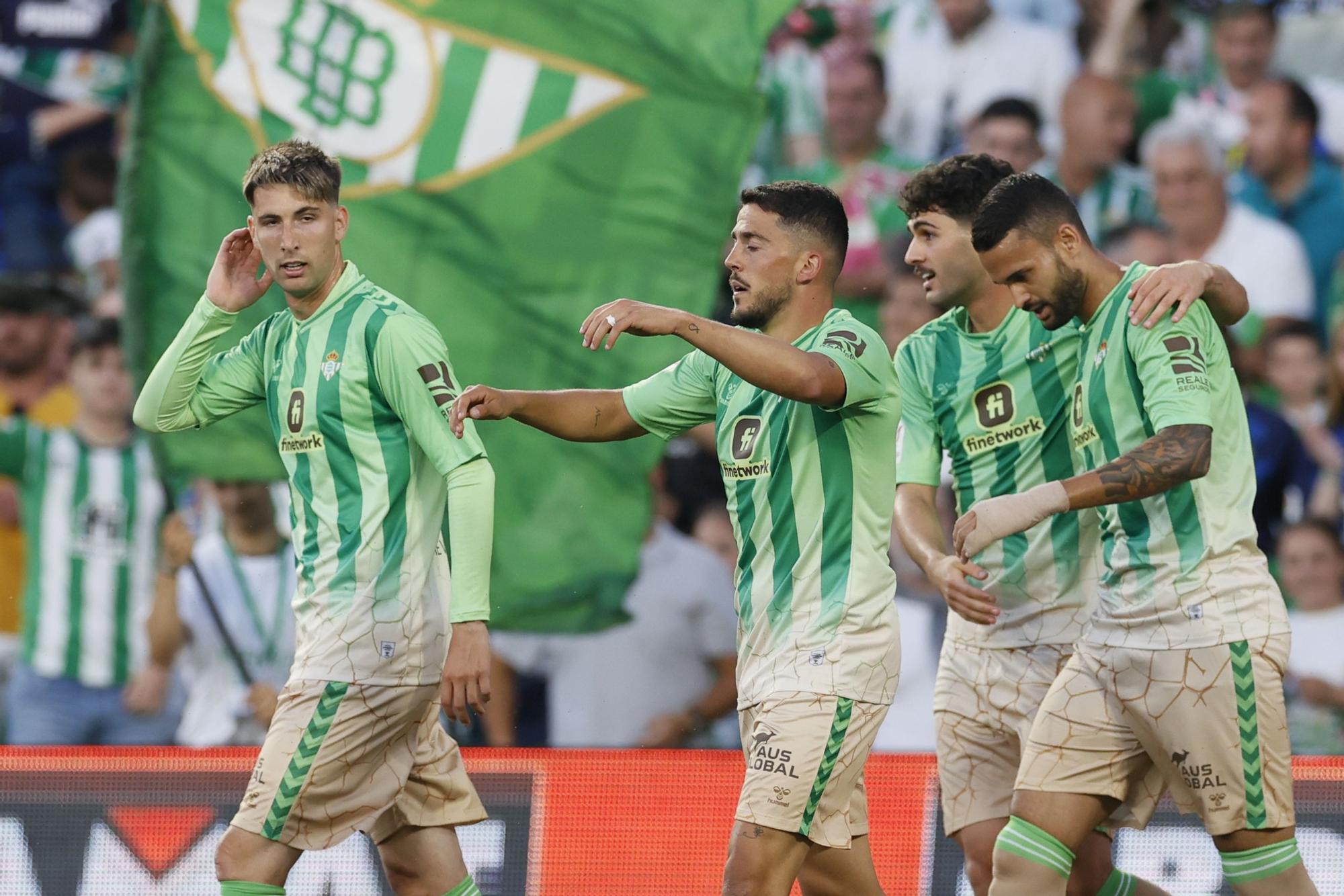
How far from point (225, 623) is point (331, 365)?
13.0 ft

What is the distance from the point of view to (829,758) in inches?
157

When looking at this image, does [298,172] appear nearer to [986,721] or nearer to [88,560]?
[986,721]

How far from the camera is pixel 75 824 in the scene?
5293 millimetres

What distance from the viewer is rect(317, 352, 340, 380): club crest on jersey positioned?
4.19 metres

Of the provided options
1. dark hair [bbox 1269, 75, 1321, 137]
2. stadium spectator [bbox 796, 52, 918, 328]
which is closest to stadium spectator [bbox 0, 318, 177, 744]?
stadium spectator [bbox 796, 52, 918, 328]

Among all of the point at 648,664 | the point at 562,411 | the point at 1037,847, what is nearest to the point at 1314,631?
the point at 648,664

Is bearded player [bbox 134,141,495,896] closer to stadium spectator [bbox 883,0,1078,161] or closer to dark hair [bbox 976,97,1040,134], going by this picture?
stadium spectator [bbox 883,0,1078,161]

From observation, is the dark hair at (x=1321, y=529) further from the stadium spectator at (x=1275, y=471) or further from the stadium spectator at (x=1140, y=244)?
the stadium spectator at (x=1140, y=244)

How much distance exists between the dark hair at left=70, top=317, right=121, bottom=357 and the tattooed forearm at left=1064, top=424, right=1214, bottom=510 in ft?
18.1

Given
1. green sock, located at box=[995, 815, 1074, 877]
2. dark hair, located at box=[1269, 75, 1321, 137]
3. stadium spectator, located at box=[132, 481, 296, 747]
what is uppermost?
dark hair, located at box=[1269, 75, 1321, 137]

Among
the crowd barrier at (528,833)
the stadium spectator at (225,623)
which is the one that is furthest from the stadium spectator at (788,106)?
the crowd barrier at (528,833)

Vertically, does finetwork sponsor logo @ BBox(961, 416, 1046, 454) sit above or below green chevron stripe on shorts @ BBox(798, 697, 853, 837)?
above

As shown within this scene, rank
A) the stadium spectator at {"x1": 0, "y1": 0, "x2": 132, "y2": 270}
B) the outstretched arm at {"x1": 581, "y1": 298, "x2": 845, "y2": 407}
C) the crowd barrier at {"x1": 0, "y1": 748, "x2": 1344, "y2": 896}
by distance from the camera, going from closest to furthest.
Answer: the outstretched arm at {"x1": 581, "y1": 298, "x2": 845, "y2": 407} < the crowd barrier at {"x1": 0, "y1": 748, "x2": 1344, "y2": 896} < the stadium spectator at {"x1": 0, "y1": 0, "x2": 132, "y2": 270}

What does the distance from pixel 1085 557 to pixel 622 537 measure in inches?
149
